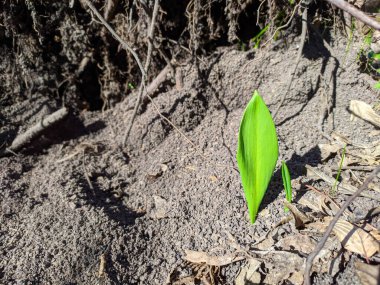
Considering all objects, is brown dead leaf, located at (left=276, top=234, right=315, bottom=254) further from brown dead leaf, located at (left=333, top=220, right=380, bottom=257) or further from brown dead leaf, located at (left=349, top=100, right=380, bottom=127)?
brown dead leaf, located at (left=349, top=100, right=380, bottom=127)

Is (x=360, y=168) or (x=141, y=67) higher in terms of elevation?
(x=141, y=67)

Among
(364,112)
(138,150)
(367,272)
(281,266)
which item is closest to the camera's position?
(367,272)

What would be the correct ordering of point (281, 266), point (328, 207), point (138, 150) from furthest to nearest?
point (138, 150), point (328, 207), point (281, 266)

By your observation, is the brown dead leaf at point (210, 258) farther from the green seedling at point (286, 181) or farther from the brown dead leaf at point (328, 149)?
the brown dead leaf at point (328, 149)

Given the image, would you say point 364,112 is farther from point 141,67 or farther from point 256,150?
point 141,67

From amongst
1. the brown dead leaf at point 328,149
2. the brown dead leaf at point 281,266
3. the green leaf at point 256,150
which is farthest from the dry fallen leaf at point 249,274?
the brown dead leaf at point 328,149

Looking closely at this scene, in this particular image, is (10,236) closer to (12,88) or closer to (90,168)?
(90,168)

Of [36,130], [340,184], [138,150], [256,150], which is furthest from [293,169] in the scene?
[36,130]
